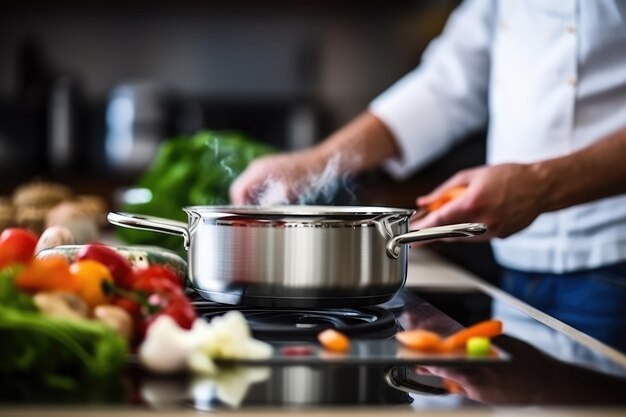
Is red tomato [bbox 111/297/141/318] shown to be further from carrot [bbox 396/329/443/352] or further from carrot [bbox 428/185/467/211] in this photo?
carrot [bbox 428/185/467/211]

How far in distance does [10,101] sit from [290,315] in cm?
301

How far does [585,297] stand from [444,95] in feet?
1.78

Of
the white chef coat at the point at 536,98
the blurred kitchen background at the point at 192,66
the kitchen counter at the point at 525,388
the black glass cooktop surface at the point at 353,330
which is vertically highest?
the blurred kitchen background at the point at 192,66

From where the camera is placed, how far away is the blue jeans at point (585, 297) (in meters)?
1.16

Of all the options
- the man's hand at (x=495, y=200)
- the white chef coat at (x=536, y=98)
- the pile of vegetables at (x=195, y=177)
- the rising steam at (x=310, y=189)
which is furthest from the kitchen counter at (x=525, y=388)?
the pile of vegetables at (x=195, y=177)

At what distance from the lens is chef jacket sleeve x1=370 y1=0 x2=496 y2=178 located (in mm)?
1580

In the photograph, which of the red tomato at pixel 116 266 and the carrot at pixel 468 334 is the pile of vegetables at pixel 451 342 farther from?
the red tomato at pixel 116 266

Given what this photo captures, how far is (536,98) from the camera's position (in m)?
1.42

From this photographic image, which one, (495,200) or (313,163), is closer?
(495,200)

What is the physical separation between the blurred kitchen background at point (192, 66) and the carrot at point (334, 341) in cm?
287

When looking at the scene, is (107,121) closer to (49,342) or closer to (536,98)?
(536,98)

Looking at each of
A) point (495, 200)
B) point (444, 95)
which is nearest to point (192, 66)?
point (444, 95)

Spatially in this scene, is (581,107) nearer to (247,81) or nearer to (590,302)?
(590,302)

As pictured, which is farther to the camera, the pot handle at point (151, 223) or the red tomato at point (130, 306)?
the pot handle at point (151, 223)
